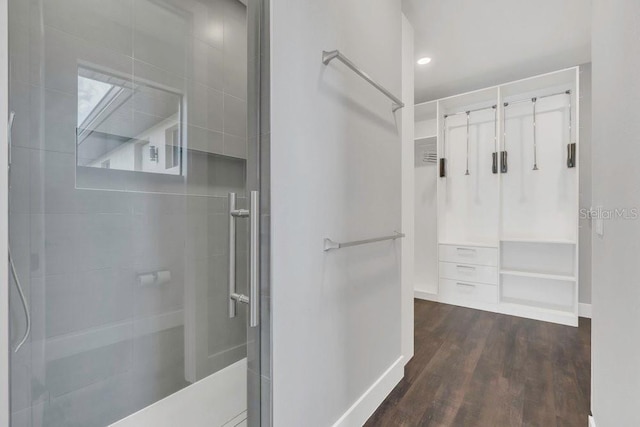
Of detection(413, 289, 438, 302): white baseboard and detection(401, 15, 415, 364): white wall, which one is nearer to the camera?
detection(401, 15, 415, 364): white wall

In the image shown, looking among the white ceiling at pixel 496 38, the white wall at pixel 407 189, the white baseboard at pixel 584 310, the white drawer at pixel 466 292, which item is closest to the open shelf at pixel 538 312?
the white drawer at pixel 466 292

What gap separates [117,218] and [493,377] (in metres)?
2.51

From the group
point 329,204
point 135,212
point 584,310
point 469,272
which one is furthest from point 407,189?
point 584,310

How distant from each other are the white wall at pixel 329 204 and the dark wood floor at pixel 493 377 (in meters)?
0.26

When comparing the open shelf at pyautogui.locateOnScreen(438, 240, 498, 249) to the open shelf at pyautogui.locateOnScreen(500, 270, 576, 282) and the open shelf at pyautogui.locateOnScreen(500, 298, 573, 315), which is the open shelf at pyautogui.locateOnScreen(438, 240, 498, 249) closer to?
the open shelf at pyautogui.locateOnScreen(500, 270, 576, 282)

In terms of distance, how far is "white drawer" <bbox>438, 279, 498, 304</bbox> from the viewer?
3.48 m

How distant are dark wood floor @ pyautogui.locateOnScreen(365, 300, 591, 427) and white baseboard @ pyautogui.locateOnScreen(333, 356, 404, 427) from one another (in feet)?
0.13

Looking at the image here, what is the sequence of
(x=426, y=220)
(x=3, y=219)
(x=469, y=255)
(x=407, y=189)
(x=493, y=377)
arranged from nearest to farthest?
(x=3, y=219) → (x=493, y=377) → (x=407, y=189) → (x=469, y=255) → (x=426, y=220)

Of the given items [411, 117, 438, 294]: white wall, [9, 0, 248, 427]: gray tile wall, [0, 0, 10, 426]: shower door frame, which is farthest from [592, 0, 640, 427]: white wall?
[411, 117, 438, 294]: white wall

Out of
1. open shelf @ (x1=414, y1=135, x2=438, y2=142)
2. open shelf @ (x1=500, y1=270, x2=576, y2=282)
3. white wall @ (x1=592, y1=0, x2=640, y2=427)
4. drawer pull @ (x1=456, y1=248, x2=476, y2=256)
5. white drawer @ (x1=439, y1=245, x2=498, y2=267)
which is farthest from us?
open shelf @ (x1=414, y1=135, x2=438, y2=142)

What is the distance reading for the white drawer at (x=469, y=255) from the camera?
3451 millimetres

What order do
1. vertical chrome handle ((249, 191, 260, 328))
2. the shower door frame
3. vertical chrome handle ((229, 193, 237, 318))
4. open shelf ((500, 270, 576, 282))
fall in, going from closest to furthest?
the shower door frame, vertical chrome handle ((249, 191, 260, 328)), vertical chrome handle ((229, 193, 237, 318)), open shelf ((500, 270, 576, 282))

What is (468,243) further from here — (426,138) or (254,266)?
(254,266)

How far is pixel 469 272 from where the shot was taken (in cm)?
359
